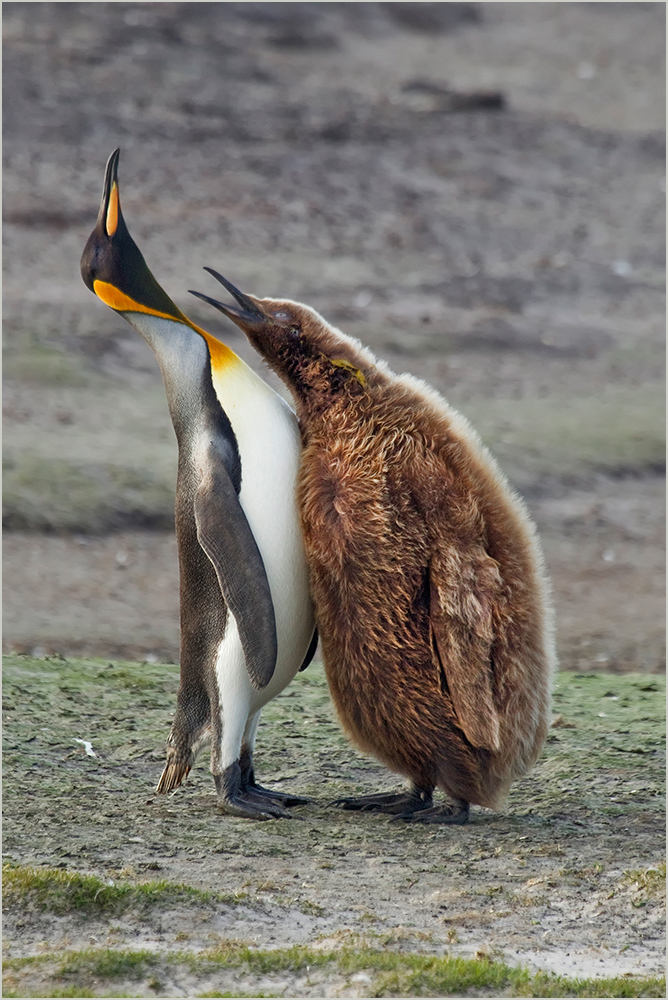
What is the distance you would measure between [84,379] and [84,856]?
692 centimetres

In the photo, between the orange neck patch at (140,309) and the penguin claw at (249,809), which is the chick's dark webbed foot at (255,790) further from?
the orange neck patch at (140,309)

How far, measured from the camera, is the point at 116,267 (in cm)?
354

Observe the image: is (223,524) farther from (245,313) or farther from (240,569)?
(245,313)

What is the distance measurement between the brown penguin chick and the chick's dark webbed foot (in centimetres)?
31

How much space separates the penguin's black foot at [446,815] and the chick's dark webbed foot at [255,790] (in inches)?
12.0

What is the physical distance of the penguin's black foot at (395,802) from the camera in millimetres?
3684

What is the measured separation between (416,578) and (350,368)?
60cm

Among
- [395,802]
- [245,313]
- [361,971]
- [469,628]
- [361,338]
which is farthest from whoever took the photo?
[361,338]

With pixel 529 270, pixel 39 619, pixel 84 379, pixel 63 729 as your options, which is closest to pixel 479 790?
pixel 63 729

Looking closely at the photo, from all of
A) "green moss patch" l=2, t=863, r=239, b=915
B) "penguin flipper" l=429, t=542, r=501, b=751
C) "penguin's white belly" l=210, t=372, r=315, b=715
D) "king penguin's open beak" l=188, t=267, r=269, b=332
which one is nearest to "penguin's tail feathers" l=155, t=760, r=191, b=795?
"penguin's white belly" l=210, t=372, r=315, b=715

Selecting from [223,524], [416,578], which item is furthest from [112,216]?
[416,578]

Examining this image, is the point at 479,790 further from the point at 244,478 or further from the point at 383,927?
the point at 244,478

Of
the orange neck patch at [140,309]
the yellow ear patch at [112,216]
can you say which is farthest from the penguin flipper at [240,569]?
the yellow ear patch at [112,216]

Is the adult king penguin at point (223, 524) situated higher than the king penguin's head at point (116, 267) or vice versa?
the king penguin's head at point (116, 267)
